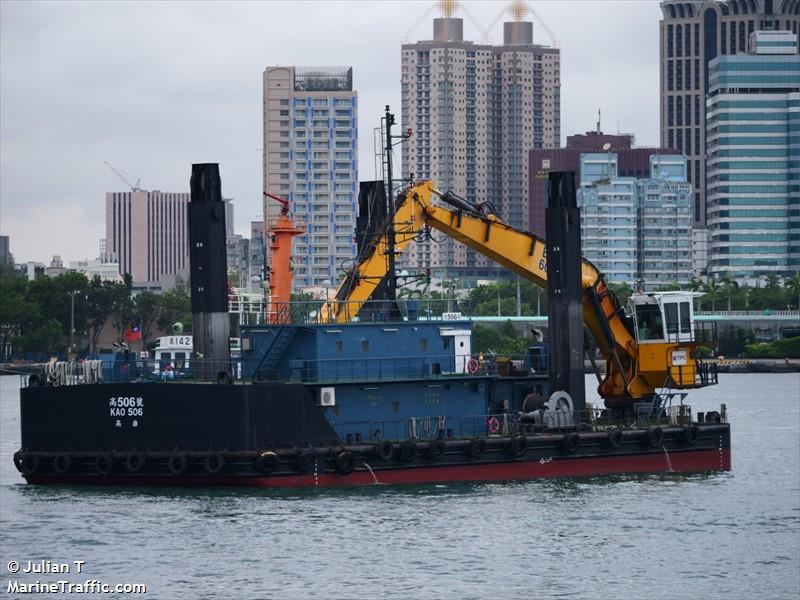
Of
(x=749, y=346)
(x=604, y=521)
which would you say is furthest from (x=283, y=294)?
(x=749, y=346)

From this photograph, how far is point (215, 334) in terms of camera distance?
45.1 m

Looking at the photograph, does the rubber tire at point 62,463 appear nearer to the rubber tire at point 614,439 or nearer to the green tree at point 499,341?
the rubber tire at point 614,439

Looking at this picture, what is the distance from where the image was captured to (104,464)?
142 feet

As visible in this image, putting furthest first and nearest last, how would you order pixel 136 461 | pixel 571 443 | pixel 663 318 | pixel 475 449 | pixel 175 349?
pixel 175 349, pixel 663 318, pixel 571 443, pixel 475 449, pixel 136 461

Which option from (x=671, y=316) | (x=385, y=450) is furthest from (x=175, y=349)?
(x=671, y=316)

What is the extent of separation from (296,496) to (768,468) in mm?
17842

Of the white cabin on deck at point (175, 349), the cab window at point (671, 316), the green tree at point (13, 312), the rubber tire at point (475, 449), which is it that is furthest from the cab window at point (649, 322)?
the green tree at point (13, 312)

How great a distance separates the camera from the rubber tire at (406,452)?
44.2m

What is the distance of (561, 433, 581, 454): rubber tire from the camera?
47281 millimetres

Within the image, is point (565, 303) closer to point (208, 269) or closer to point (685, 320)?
point (685, 320)

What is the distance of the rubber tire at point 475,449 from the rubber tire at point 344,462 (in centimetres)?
342

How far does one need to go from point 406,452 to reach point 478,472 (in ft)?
8.08

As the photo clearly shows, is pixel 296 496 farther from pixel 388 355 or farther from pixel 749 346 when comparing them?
pixel 749 346

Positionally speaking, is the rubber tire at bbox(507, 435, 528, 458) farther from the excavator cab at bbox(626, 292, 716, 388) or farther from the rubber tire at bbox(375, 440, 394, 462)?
the excavator cab at bbox(626, 292, 716, 388)
